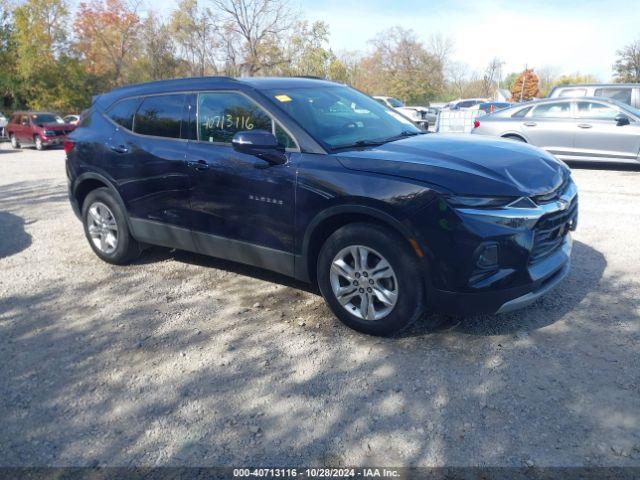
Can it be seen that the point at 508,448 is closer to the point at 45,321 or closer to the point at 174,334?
the point at 174,334

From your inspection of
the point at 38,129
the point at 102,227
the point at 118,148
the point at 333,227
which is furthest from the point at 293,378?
the point at 38,129

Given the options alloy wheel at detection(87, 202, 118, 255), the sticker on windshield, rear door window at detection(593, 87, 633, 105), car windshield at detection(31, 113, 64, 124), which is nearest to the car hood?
the sticker on windshield

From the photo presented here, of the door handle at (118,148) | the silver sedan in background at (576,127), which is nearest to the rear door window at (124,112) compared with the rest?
the door handle at (118,148)

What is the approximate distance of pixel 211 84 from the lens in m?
4.51

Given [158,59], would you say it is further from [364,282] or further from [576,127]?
[364,282]

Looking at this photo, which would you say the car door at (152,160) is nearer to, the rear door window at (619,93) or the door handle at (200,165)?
the door handle at (200,165)

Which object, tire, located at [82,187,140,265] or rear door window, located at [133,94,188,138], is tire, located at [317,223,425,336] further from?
tire, located at [82,187,140,265]

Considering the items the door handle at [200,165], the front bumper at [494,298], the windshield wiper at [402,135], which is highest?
the windshield wiper at [402,135]

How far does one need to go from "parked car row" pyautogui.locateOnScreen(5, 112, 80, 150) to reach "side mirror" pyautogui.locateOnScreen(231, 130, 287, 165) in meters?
19.0

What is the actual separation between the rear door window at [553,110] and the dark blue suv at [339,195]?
23.9 ft

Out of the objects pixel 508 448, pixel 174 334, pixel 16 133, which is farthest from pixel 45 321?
pixel 16 133

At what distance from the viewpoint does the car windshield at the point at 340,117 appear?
4031 mm

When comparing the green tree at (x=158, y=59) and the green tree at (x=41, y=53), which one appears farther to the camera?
the green tree at (x=158, y=59)

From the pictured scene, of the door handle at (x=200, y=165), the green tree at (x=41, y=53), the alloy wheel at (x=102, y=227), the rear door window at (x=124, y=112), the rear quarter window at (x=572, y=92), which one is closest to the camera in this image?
the door handle at (x=200, y=165)
